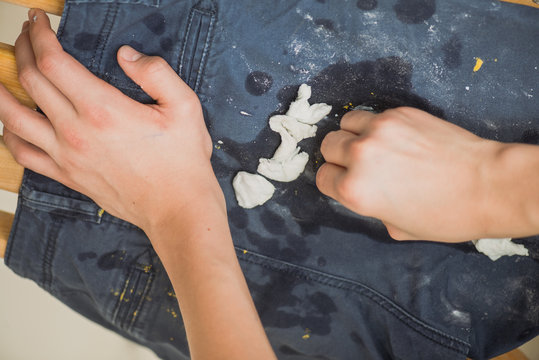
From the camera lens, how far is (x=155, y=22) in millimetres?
701

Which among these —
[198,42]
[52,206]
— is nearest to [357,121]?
[198,42]

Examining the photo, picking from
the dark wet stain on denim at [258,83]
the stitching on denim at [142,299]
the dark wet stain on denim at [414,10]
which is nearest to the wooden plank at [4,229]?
the stitching on denim at [142,299]

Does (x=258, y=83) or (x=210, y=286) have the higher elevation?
(x=258, y=83)

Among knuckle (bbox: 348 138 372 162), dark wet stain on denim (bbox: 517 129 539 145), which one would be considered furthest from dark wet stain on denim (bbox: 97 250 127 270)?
dark wet stain on denim (bbox: 517 129 539 145)

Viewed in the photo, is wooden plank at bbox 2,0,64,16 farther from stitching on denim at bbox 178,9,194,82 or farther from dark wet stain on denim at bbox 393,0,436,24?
dark wet stain on denim at bbox 393,0,436,24

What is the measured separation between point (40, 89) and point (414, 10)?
57 centimetres

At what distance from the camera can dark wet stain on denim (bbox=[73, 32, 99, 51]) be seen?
2.27ft

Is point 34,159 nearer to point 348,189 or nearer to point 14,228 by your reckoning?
point 14,228

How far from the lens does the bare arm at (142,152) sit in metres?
0.61

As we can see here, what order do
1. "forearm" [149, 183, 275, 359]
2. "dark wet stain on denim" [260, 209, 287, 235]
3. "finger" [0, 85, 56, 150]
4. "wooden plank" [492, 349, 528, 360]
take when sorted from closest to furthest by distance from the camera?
"forearm" [149, 183, 275, 359] < "finger" [0, 85, 56, 150] < "dark wet stain on denim" [260, 209, 287, 235] < "wooden plank" [492, 349, 528, 360]

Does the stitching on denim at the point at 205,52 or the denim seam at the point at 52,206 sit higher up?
the stitching on denim at the point at 205,52

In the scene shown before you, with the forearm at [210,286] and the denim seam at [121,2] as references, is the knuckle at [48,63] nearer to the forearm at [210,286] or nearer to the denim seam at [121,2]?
the denim seam at [121,2]

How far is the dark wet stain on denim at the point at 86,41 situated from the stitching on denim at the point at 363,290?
0.40m

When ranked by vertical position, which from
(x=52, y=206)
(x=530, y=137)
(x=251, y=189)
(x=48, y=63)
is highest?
(x=530, y=137)
